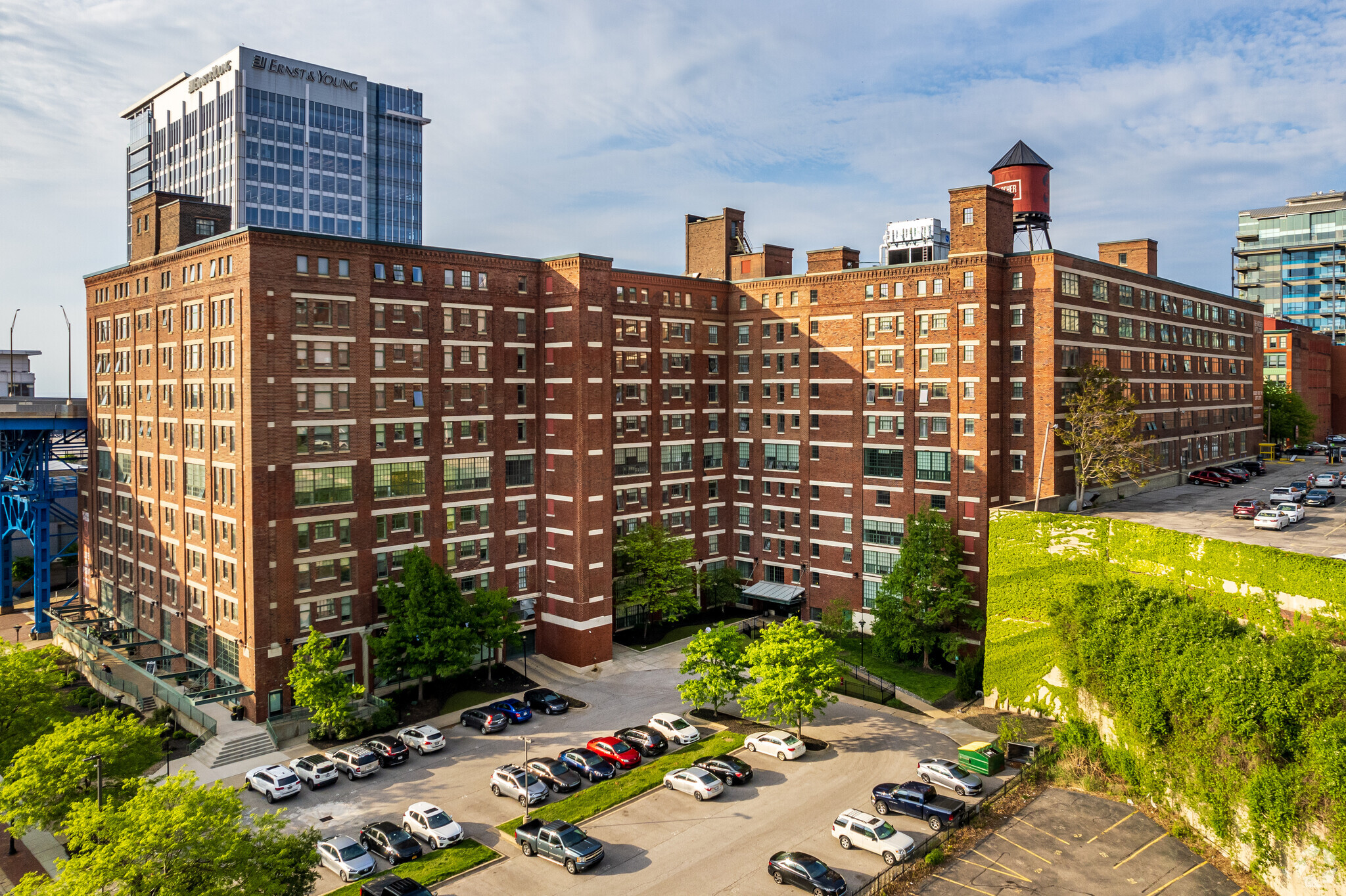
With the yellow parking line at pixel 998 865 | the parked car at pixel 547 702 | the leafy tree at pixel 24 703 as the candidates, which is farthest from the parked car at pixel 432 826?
the yellow parking line at pixel 998 865

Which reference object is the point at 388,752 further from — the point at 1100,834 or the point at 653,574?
the point at 1100,834

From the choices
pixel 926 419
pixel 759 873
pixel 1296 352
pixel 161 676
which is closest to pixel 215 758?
pixel 161 676

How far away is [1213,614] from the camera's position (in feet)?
158

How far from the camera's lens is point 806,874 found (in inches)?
1526

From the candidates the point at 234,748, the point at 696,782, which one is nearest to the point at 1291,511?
the point at 696,782

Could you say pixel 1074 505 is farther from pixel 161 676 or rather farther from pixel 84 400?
pixel 84 400

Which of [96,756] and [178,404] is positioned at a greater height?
[178,404]

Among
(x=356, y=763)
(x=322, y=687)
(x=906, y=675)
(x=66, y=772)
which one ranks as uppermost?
(x=66, y=772)

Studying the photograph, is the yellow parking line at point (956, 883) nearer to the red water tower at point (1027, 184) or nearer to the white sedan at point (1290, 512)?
the white sedan at point (1290, 512)

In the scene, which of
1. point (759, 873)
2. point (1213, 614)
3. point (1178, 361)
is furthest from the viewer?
point (1178, 361)

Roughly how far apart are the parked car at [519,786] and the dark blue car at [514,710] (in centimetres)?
970

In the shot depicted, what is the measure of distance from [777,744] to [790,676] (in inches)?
163

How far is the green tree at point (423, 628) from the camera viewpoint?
59.5 m

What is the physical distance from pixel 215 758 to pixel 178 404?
2722cm
